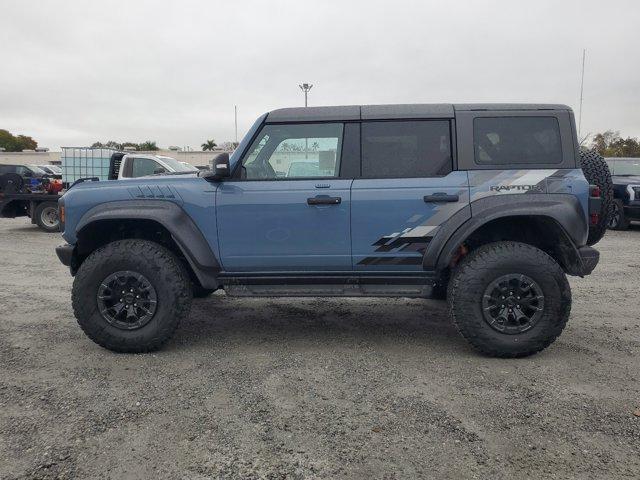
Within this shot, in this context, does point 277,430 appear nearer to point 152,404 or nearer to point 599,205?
point 152,404

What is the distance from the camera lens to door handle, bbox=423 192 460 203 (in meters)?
3.95

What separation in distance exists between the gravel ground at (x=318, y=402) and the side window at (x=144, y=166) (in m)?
6.93

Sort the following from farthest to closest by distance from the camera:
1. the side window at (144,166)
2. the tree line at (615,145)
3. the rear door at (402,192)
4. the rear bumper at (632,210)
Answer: the tree line at (615,145) < the side window at (144,166) < the rear bumper at (632,210) < the rear door at (402,192)

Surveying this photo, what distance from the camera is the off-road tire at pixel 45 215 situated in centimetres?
1222

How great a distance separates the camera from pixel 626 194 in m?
11.7

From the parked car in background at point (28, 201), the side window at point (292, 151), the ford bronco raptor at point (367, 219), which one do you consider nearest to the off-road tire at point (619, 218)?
the ford bronco raptor at point (367, 219)

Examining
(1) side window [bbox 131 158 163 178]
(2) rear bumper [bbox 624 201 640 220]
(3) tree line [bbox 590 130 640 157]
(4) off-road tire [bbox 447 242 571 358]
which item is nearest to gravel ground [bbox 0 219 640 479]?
(4) off-road tire [bbox 447 242 571 358]

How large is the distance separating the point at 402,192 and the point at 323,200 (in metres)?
0.62

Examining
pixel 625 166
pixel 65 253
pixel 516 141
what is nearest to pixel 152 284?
pixel 65 253

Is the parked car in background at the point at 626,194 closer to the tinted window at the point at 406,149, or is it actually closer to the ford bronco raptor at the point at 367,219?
the ford bronco raptor at the point at 367,219

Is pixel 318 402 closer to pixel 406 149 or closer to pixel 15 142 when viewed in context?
pixel 406 149

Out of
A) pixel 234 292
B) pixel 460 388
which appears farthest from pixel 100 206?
pixel 460 388

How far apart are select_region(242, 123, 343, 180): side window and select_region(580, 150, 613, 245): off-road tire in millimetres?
2130

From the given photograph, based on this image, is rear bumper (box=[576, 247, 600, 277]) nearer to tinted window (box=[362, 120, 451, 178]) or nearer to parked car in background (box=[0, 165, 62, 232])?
tinted window (box=[362, 120, 451, 178])
